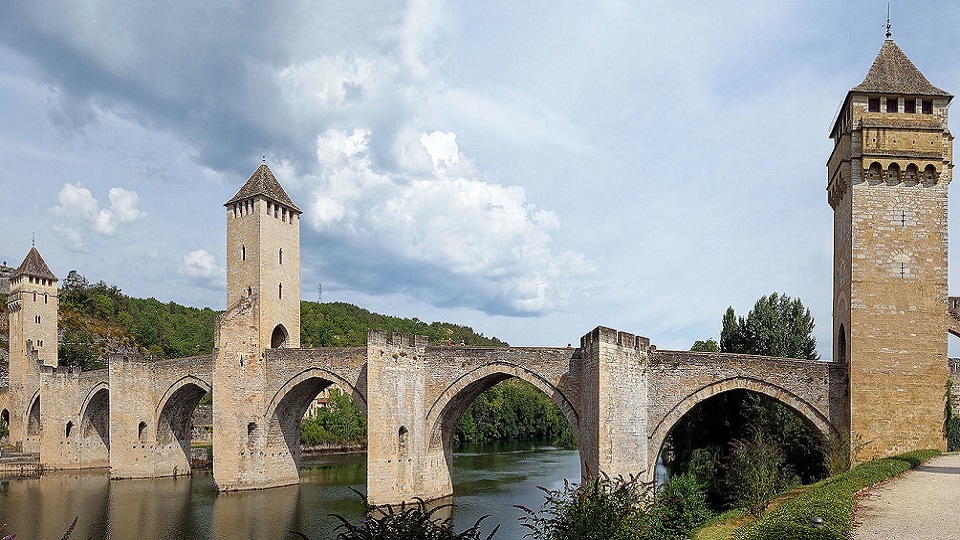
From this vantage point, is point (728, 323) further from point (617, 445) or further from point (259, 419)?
point (259, 419)

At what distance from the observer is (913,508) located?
43.1 feet

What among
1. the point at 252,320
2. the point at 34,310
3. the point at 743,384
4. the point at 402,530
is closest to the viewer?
the point at 402,530

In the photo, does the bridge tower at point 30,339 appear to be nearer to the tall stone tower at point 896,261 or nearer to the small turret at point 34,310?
the small turret at point 34,310

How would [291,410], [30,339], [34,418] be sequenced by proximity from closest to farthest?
[291,410] < [34,418] < [30,339]

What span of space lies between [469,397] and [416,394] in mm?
2663

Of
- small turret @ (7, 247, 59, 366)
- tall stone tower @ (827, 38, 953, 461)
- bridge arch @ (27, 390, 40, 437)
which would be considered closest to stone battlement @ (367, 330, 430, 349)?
tall stone tower @ (827, 38, 953, 461)

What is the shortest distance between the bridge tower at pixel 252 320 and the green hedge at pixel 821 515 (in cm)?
2153

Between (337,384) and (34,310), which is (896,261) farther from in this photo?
(34,310)

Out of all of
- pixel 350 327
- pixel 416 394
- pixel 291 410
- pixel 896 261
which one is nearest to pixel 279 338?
pixel 291 410

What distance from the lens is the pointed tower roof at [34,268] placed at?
1902 inches

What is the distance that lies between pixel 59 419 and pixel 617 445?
34.1m

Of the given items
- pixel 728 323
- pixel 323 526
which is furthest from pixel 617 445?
pixel 728 323

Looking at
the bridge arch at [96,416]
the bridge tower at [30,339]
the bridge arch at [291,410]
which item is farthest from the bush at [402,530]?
the bridge tower at [30,339]

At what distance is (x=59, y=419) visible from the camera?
132 ft
